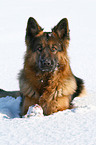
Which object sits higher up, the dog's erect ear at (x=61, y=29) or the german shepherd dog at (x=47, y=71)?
the dog's erect ear at (x=61, y=29)

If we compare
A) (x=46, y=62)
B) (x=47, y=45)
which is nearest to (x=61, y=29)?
(x=47, y=45)

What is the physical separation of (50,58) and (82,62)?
697 cm

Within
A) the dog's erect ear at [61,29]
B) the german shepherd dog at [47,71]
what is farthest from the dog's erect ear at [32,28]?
the dog's erect ear at [61,29]

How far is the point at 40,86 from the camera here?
16.8 ft

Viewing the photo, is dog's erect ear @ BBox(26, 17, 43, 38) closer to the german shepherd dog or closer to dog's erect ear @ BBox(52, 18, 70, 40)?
the german shepherd dog

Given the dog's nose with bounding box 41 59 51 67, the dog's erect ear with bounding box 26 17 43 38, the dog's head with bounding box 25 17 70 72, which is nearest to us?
the dog's nose with bounding box 41 59 51 67

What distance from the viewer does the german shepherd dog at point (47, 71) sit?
4.95 metres

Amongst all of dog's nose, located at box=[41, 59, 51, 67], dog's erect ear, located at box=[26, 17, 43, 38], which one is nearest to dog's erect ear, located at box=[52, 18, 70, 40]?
Answer: dog's erect ear, located at box=[26, 17, 43, 38]

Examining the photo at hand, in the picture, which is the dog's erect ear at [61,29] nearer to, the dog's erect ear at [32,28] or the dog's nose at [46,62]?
the dog's erect ear at [32,28]

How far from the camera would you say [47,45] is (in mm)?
4957

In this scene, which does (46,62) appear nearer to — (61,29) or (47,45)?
(47,45)

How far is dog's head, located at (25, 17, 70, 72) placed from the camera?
4863mm

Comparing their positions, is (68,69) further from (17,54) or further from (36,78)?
(17,54)

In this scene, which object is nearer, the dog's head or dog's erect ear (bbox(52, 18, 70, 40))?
the dog's head
